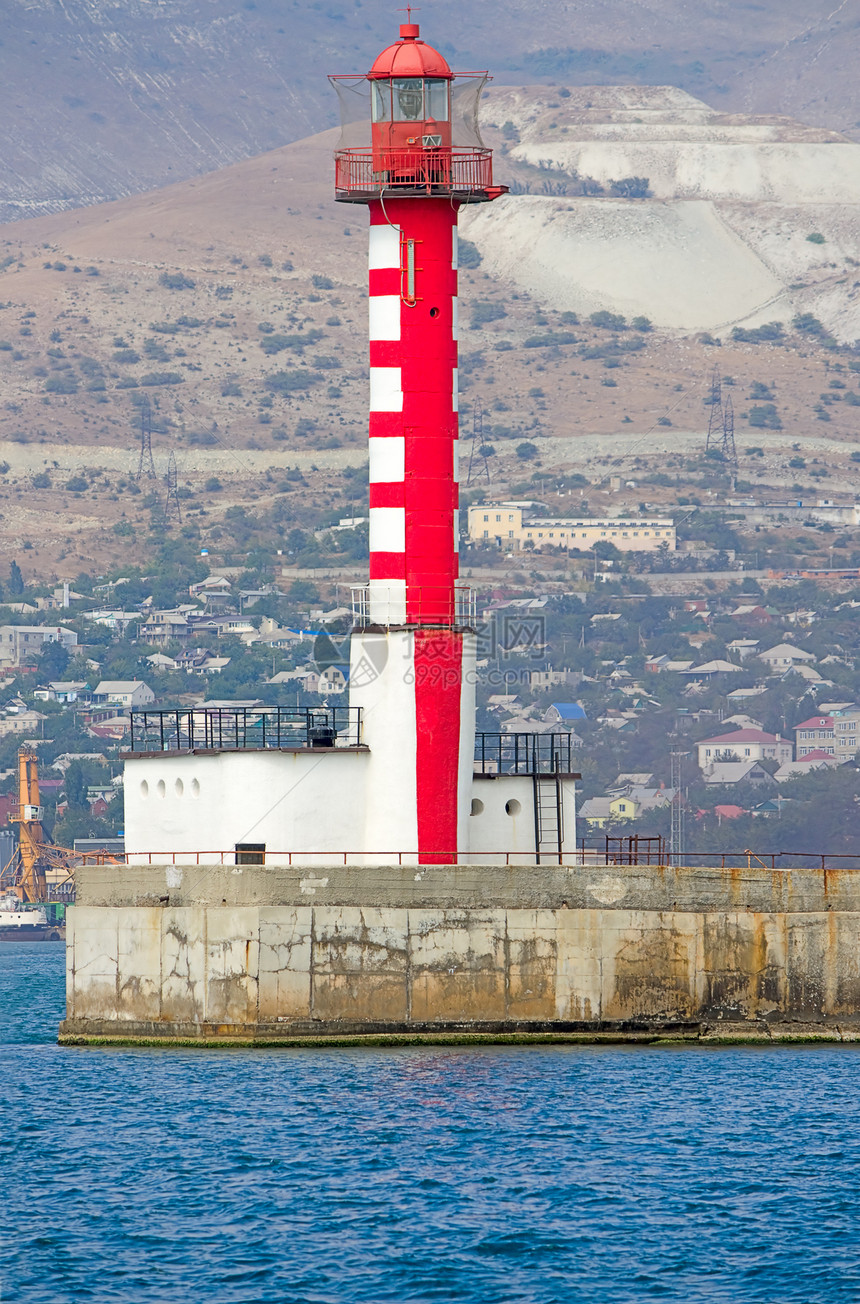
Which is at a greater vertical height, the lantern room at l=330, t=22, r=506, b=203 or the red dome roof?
the red dome roof

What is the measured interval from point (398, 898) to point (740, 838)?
397 feet

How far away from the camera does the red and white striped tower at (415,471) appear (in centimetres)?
3997

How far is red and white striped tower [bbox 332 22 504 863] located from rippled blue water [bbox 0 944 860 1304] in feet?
16.4

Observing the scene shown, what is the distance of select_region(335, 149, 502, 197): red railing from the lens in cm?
Result: 4066

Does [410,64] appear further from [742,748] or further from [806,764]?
[742,748]

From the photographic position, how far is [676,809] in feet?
554

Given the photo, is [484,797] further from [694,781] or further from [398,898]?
[694,781]

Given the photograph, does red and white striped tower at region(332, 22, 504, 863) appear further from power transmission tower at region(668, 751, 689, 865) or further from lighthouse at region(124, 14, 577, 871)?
power transmission tower at region(668, 751, 689, 865)

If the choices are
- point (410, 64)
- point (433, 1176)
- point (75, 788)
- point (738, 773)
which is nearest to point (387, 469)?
point (410, 64)

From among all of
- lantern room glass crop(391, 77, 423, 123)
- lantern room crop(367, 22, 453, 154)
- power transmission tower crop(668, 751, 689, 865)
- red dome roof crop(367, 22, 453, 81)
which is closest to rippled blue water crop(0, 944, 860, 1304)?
lantern room crop(367, 22, 453, 154)

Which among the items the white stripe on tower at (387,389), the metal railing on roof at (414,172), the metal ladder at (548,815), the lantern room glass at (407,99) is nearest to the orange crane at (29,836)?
the metal ladder at (548,815)

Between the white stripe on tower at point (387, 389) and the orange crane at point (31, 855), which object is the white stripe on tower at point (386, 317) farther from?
the orange crane at point (31, 855)

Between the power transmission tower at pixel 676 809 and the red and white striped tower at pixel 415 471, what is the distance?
99.4 metres

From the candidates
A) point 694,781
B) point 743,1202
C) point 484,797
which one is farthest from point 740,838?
point 743,1202
